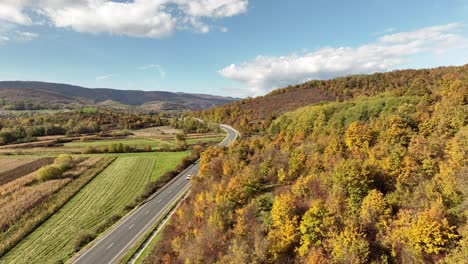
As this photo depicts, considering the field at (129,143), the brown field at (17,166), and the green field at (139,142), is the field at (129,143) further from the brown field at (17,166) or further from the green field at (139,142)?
the brown field at (17,166)

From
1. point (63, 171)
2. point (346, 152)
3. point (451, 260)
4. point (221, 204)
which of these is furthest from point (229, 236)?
point (63, 171)

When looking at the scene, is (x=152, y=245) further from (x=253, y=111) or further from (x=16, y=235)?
(x=253, y=111)

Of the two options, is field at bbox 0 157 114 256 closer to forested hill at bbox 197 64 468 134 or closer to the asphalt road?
the asphalt road

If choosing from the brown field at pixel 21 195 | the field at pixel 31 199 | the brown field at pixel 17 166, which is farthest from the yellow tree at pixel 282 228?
the brown field at pixel 17 166

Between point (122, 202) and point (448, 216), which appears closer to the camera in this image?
point (448, 216)

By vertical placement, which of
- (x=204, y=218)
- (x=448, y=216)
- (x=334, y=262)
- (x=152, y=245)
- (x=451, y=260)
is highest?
(x=448, y=216)

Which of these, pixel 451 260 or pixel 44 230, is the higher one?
pixel 451 260
